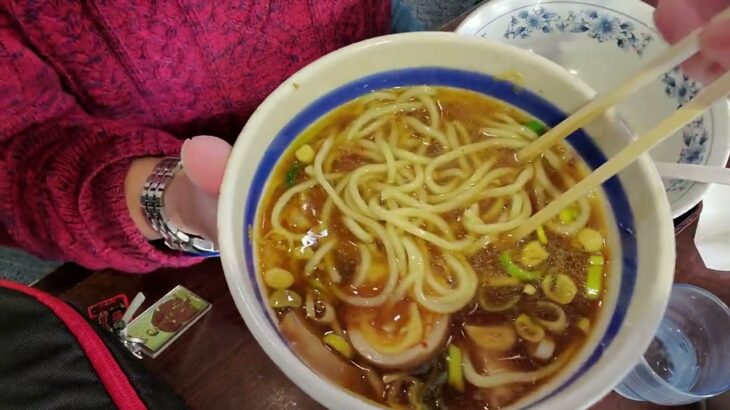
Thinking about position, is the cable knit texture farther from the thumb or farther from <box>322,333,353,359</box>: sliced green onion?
<box>322,333,353,359</box>: sliced green onion

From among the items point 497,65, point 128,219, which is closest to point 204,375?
point 128,219

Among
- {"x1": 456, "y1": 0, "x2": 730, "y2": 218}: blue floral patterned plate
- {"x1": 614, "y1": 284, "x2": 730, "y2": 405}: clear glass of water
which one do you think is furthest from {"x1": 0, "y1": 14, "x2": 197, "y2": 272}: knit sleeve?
{"x1": 614, "y1": 284, "x2": 730, "y2": 405}: clear glass of water

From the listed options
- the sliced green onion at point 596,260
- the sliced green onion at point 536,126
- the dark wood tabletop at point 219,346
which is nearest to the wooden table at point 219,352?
the dark wood tabletop at point 219,346

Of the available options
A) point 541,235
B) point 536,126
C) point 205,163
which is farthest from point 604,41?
point 205,163

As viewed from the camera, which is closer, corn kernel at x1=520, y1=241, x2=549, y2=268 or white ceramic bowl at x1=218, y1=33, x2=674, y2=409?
white ceramic bowl at x1=218, y1=33, x2=674, y2=409

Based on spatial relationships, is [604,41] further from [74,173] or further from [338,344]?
[74,173]

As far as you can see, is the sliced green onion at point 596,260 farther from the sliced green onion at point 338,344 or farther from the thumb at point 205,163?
the thumb at point 205,163
